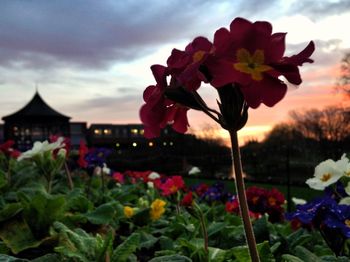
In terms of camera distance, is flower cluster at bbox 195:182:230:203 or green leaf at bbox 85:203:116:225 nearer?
green leaf at bbox 85:203:116:225

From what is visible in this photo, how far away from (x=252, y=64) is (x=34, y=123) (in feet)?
149

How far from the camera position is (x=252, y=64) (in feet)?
3.09

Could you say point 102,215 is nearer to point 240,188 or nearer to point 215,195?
point 240,188

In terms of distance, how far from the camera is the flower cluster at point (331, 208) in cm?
146

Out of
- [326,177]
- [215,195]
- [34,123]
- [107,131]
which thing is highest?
[34,123]

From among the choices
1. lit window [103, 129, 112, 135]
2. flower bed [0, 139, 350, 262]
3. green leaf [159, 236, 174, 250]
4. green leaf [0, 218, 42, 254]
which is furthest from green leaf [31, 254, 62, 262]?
lit window [103, 129, 112, 135]

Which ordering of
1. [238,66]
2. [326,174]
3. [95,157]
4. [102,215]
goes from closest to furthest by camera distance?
[238,66]
[326,174]
[102,215]
[95,157]

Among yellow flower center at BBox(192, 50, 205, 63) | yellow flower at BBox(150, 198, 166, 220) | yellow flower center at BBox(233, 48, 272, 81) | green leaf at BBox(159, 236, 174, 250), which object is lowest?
green leaf at BBox(159, 236, 174, 250)

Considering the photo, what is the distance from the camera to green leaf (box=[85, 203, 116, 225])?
2.33m

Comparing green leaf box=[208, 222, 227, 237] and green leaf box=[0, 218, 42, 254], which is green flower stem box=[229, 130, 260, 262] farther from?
green leaf box=[0, 218, 42, 254]

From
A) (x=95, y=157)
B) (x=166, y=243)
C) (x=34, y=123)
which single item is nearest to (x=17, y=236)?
(x=166, y=243)

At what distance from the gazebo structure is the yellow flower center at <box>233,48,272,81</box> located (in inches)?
1695

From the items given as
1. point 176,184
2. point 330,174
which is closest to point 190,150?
point 176,184

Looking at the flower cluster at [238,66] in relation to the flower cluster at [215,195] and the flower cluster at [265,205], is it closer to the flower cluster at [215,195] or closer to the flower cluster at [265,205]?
the flower cluster at [265,205]
